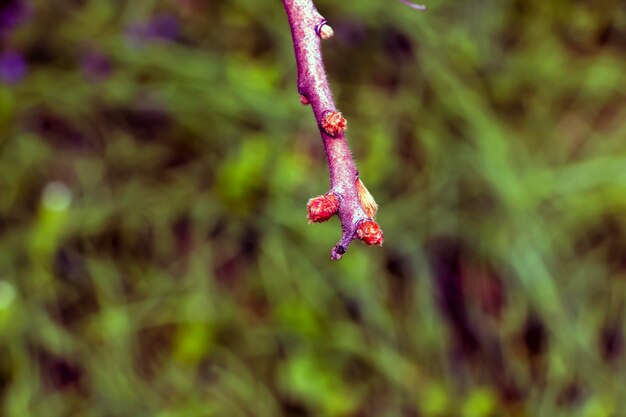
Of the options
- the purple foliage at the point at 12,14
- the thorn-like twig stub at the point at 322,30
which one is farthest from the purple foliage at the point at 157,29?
the thorn-like twig stub at the point at 322,30

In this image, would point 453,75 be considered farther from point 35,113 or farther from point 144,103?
point 35,113

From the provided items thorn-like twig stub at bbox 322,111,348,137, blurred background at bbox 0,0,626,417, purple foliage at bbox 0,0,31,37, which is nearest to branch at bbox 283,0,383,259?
thorn-like twig stub at bbox 322,111,348,137

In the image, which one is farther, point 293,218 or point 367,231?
point 293,218

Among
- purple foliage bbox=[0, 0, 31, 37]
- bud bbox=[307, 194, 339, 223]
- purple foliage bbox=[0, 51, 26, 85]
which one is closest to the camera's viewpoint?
bud bbox=[307, 194, 339, 223]

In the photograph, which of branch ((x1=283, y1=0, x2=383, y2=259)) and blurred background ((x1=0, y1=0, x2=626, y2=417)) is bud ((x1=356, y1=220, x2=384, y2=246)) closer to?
branch ((x1=283, y1=0, x2=383, y2=259))

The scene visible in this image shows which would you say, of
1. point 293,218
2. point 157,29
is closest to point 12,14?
point 157,29

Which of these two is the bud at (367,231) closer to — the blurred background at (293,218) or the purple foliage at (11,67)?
the blurred background at (293,218)

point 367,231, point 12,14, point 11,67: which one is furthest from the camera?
point 11,67

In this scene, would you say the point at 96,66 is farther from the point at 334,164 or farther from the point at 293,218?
the point at 334,164
